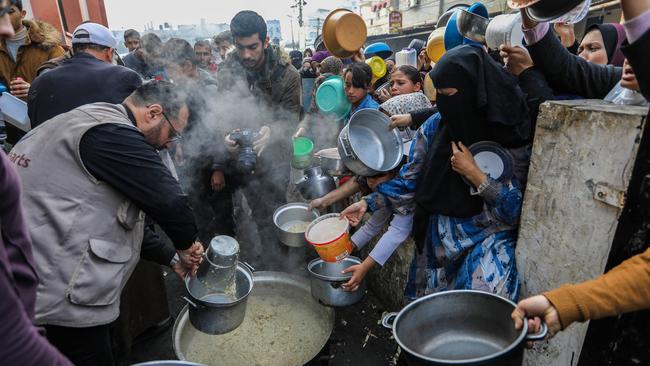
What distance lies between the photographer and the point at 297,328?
3254 millimetres

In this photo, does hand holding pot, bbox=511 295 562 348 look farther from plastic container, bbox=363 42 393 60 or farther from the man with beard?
plastic container, bbox=363 42 393 60

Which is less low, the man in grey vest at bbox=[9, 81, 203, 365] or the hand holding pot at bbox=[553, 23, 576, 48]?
the hand holding pot at bbox=[553, 23, 576, 48]

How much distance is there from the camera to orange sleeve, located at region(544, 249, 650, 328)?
1.15 m

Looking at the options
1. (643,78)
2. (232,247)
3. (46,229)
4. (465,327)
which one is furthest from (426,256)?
(46,229)

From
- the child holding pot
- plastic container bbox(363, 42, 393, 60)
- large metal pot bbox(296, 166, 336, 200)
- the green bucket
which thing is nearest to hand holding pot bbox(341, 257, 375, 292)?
the child holding pot

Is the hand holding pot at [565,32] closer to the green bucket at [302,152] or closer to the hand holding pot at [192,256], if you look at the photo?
the green bucket at [302,152]

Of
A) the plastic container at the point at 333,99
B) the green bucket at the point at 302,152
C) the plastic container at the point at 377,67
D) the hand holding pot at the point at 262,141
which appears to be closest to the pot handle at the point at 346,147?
the hand holding pot at the point at 262,141

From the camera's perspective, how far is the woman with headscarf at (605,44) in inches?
104

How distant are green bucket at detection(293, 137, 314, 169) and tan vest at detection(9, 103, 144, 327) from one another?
2487mm

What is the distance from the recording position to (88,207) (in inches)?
71.2

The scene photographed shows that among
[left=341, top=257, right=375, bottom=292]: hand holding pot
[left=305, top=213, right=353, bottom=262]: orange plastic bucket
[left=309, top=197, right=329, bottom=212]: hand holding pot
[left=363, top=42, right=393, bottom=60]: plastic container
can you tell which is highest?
[left=363, top=42, right=393, bottom=60]: plastic container

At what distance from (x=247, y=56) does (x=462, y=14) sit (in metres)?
2.26

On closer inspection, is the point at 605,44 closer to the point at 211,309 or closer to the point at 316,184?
the point at 316,184

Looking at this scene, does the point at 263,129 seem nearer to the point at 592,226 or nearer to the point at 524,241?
the point at 524,241
